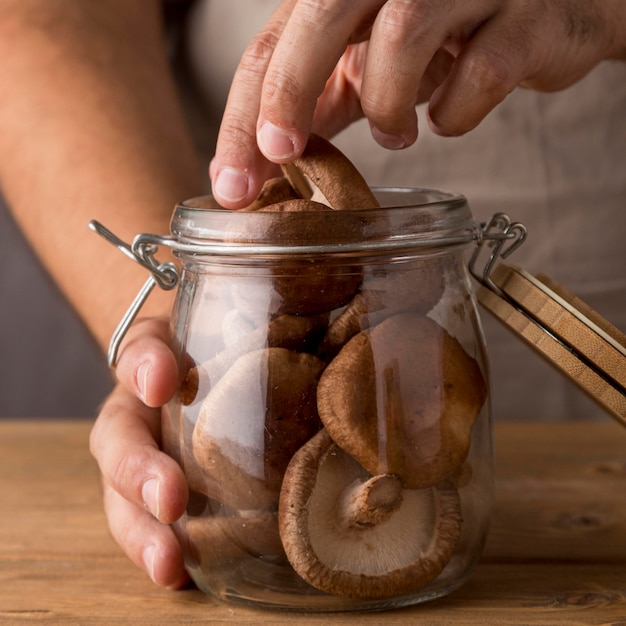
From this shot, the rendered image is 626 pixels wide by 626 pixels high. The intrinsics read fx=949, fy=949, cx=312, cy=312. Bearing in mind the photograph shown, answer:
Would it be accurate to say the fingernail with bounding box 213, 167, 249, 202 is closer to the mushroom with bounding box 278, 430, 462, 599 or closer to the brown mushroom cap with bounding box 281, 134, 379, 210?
the brown mushroom cap with bounding box 281, 134, 379, 210

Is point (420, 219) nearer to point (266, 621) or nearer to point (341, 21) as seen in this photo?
point (341, 21)

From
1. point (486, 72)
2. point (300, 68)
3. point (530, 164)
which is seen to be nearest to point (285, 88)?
point (300, 68)

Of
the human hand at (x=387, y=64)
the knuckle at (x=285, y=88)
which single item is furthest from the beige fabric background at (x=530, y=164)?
the knuckle at (x=285, y=88)

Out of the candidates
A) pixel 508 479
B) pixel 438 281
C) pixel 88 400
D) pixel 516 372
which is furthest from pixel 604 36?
pixel 88 400

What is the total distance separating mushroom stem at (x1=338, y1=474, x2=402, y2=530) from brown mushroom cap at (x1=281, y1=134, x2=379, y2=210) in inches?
6.2

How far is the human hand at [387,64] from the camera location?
20.9 inches

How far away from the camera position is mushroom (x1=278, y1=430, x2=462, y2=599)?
517 millimetres

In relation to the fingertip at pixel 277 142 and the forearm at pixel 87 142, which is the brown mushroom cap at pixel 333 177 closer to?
the fingertip at pixel 277 142

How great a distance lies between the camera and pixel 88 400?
2404mm

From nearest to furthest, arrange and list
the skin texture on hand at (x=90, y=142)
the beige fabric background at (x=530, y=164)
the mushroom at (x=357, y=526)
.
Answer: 1. the mushroom at (x=357, y=526)
2. the skin texture on hand at (x=90, y=142)
3. the beige fabric background at (x=530, y=164)

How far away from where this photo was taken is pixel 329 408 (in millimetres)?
514

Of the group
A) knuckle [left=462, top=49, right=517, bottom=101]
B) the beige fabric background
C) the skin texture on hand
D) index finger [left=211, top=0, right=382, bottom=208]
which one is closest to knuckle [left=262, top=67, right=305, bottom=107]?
index finger [left=211, top=0, right=382, bottom=208]

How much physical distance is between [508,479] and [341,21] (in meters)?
0.48

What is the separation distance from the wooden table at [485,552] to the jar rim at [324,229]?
0.22m
